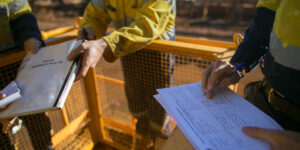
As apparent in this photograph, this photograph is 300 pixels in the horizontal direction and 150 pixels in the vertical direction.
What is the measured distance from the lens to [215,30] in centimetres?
1041

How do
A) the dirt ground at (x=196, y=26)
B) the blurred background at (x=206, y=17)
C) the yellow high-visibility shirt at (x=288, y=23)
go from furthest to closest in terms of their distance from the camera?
the blurred background at (x=206, y=17), the dirt ground at (x=196, y=26), the yellow high-visibility shirt at (x=288, y=23)

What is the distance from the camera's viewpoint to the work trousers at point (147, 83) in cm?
168

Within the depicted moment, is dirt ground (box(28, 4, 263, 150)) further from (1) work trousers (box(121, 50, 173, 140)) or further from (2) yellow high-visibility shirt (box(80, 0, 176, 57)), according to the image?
(2) yellow high-visibility shirt (box(80, 0, 176, 57))

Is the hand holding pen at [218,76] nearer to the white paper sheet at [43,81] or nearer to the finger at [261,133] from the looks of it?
the finger at [261,133]

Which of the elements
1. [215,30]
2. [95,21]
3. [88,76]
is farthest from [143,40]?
[215,30]

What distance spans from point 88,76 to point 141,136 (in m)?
0.90

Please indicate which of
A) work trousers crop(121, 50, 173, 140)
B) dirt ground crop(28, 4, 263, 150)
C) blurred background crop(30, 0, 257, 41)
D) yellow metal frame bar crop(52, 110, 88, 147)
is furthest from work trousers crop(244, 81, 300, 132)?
blurred background crop(30, 0, 257, 41)

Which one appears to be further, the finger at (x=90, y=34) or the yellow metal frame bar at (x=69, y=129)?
the yellow metal frame bar at (x=69, y=129)

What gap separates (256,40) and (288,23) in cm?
29

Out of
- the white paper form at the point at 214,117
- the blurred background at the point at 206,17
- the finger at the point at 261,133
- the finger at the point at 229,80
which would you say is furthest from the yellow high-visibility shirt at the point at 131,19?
the blurred background at the point at 206,17

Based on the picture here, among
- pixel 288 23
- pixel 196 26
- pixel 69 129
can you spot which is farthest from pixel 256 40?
pixel 196 26

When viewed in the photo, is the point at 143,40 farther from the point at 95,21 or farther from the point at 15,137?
the point at 15,137

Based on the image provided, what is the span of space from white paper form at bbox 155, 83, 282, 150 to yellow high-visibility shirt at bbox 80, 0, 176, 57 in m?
0.44

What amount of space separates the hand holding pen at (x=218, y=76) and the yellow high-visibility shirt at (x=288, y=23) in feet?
0.88
